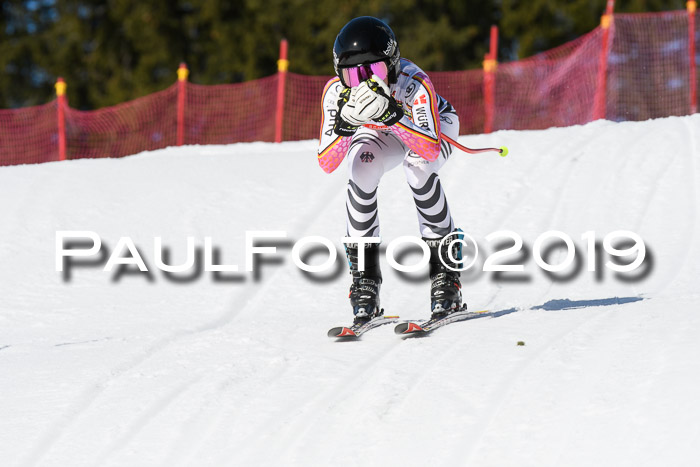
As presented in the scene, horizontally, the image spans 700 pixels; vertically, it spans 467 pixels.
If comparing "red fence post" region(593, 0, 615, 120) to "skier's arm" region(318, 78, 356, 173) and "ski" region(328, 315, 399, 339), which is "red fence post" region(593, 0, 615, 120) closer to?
"ski" region(328, 315, 399, 339)

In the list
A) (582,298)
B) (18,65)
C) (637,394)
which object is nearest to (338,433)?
(637,394)

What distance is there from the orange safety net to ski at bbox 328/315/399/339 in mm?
9336

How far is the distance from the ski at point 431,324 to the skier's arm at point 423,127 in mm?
984

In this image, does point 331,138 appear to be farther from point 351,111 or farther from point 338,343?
point 338,343

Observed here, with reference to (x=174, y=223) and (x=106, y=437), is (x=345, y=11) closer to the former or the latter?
(x=174, y=223)

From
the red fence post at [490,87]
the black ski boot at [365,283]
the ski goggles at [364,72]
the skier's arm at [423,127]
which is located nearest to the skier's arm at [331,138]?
the ski goggles at [364,72]

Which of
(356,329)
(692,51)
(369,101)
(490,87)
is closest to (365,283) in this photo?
(356,329)

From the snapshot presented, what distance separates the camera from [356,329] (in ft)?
20.4

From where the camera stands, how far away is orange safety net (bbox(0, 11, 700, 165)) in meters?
15.7

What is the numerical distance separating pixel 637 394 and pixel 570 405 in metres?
0.30

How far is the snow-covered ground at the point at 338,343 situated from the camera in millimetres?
4500

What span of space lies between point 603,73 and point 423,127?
9.69 m

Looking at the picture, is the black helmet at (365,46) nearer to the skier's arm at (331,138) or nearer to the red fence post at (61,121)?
the skier's arm at (331,138)

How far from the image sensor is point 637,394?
4.59 meters
